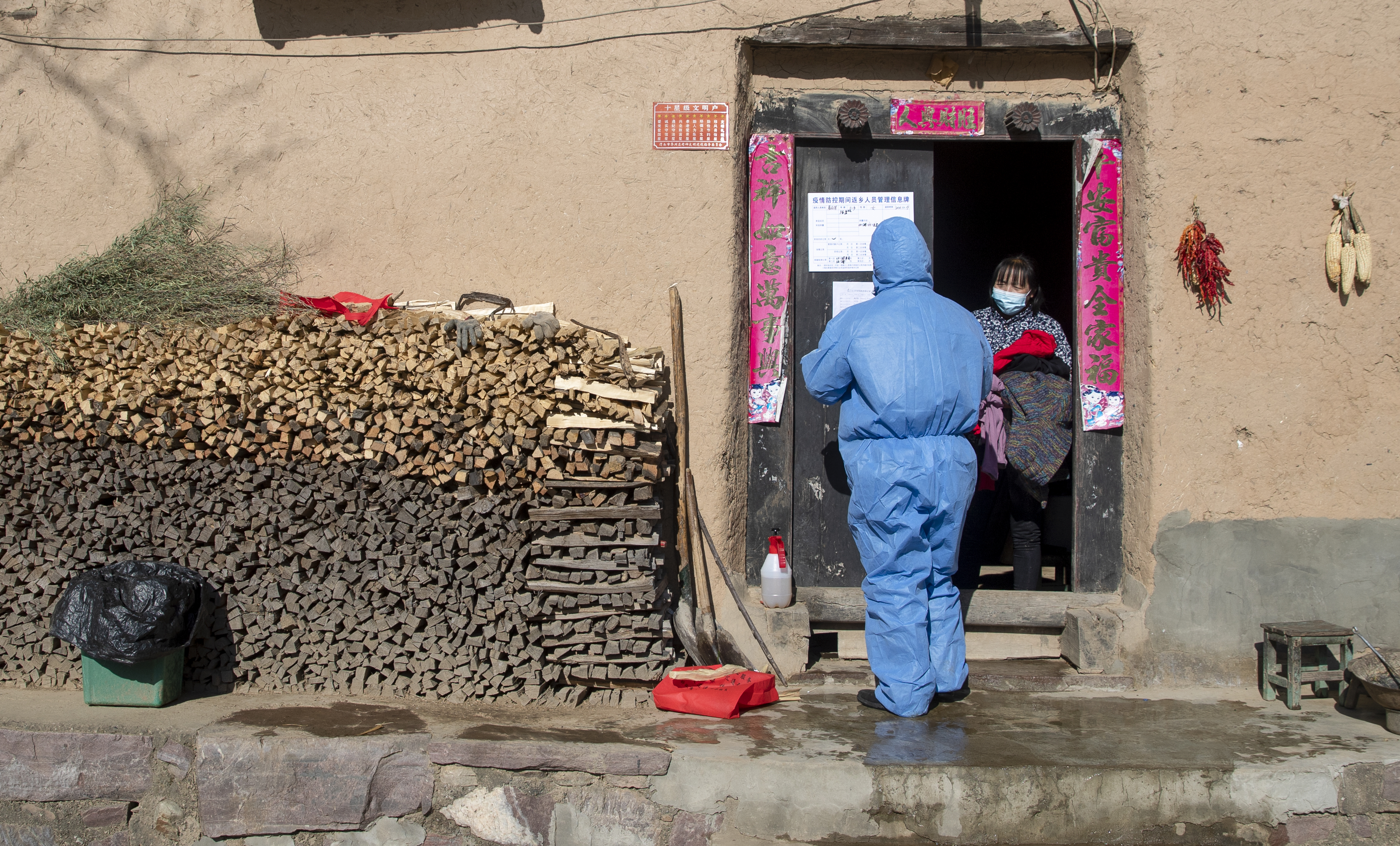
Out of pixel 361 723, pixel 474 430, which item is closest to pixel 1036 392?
pixel 474 430

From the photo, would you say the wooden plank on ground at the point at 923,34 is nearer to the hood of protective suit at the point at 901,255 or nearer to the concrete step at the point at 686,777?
the hood of protective suit at the point at 901,255

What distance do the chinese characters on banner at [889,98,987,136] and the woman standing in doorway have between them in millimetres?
701

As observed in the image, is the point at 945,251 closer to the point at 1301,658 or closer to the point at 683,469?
the point at 683,469

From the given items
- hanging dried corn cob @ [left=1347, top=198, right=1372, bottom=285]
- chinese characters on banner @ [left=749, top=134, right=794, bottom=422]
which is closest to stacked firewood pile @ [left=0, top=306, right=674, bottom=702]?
chinese characters on banner @ [left=749, top=134, right=794, bottom=422]

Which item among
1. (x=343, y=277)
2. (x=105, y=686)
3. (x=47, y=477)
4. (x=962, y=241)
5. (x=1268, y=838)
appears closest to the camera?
(x=1268, y=838)

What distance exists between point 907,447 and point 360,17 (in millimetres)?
3337

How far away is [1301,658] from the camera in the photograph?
13.8 ft

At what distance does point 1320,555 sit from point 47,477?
19.1ft

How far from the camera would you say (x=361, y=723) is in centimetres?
384

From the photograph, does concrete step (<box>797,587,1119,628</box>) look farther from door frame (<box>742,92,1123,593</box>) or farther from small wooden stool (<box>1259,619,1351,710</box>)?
small wooden stool (<box>1259,619,1351,710</box>)

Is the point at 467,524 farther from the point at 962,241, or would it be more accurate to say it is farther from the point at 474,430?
the point at 962,241

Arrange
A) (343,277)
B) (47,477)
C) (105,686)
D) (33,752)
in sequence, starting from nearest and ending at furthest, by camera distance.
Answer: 1. (33,752)
2. (105,686)
3. (47,477)
4. (343,277)

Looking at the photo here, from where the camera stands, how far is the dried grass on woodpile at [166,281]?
4332 millimetres

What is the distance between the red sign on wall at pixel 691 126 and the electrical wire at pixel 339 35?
18.7 inches
